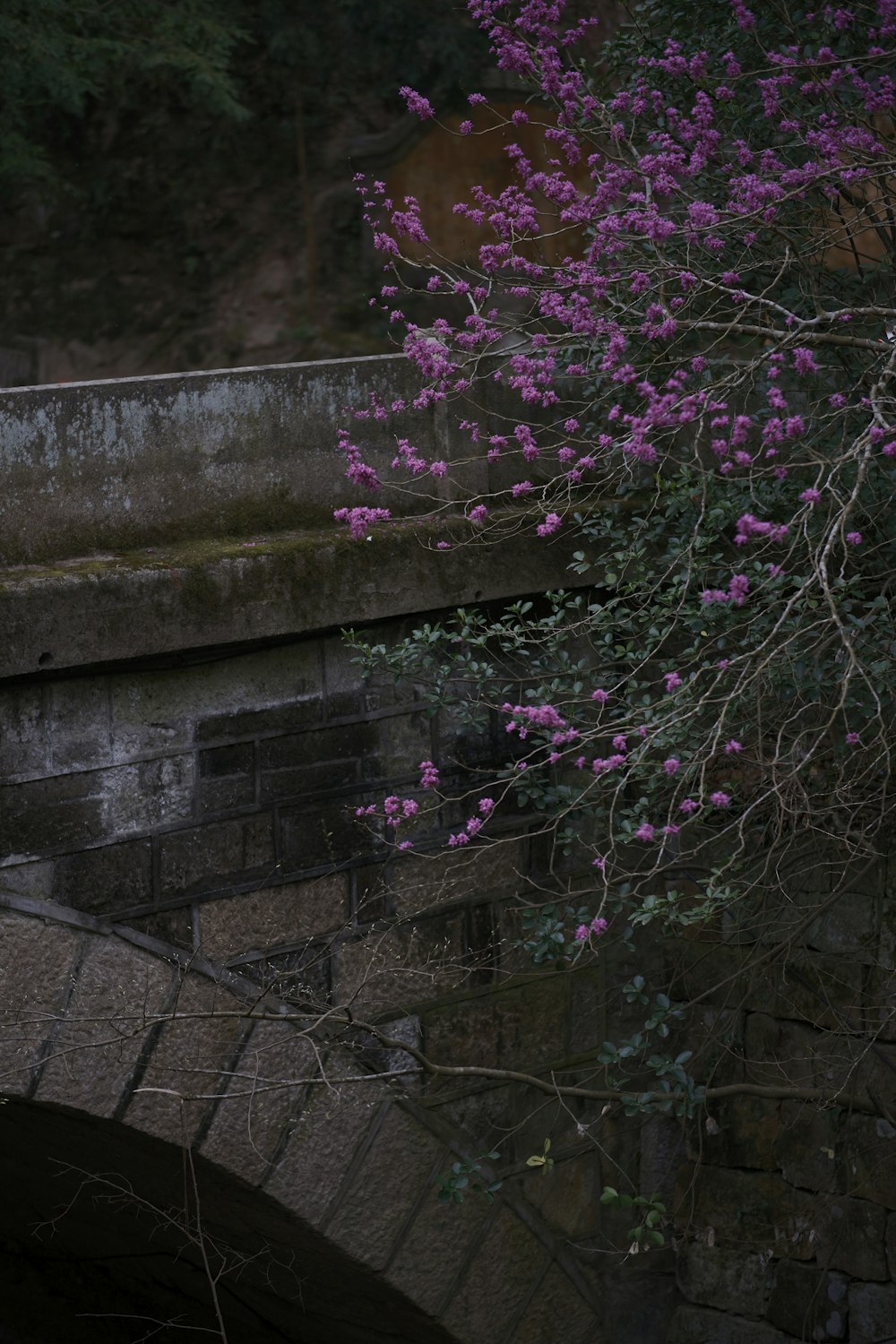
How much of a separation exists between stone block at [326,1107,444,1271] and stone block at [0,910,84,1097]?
95 centimetres

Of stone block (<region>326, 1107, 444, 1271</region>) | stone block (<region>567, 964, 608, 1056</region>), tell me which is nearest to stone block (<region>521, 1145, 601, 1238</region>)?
stone block (<region>567, 964, 608, 1056</region>)

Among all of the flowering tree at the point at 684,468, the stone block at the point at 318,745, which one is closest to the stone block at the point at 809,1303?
the flowering tree at the point at 684,468

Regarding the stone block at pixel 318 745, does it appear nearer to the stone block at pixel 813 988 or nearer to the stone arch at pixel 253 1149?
the stone arch at pixel 253 1149

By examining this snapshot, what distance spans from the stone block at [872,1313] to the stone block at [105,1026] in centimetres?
203

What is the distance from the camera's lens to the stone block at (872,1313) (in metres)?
3.98

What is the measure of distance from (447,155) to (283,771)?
792 cm

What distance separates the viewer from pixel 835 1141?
→ 404 cm

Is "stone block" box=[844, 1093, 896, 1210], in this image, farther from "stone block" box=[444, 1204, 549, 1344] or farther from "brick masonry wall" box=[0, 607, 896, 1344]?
"stone block" box=[444, 1204, 549, 1344]

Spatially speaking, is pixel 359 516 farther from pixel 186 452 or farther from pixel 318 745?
pixel 318 745

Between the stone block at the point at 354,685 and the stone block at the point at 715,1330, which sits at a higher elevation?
the stone block at the point at 354,685

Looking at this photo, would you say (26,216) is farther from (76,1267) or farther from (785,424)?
(785,424)

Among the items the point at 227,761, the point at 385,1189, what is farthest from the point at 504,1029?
the point at 227,761

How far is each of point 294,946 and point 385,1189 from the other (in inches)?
27.7

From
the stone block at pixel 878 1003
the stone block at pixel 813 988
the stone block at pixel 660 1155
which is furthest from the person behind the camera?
the stone block at pixel 660 1155
